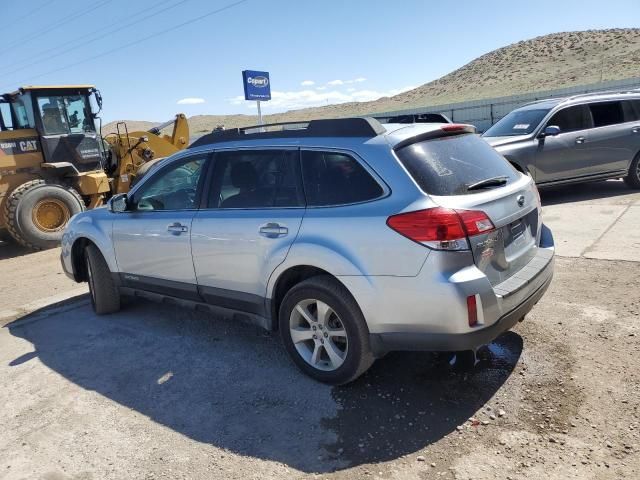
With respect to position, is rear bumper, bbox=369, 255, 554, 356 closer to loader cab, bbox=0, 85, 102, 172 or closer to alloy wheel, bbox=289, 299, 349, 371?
alloy wheel, bbox=289, 299, 349, 371

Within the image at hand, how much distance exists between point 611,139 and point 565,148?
960 mm

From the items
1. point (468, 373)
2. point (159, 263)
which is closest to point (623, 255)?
point (468, 373)

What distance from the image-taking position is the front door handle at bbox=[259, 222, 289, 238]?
11.7 ft

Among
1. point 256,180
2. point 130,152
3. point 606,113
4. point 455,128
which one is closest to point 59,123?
point 130,152

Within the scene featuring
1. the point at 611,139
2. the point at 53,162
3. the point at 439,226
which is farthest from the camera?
the point at 53,162

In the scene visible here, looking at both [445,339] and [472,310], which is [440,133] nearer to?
[472,310]

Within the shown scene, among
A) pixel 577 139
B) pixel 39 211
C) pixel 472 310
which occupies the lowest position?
pixel 472 310

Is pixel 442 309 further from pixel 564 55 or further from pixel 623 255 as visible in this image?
pixel 564 55

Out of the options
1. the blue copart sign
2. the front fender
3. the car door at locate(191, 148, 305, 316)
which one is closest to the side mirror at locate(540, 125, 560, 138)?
the car door at locate(191, 148, 305, 316)

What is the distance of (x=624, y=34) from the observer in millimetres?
67812

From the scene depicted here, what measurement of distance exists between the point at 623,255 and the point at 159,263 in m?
4.87

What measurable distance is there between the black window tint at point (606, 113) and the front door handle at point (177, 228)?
782 centimetres

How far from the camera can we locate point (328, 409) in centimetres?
332

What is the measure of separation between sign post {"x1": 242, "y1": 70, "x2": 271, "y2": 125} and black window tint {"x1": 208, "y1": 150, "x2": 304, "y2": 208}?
1465cm
